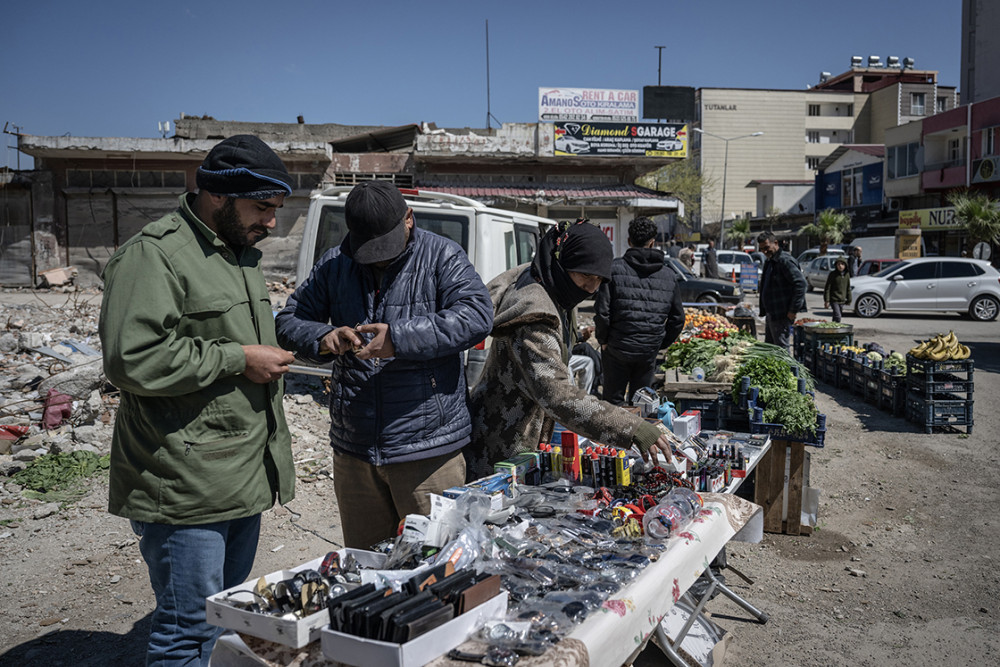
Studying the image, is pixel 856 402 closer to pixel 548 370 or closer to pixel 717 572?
pixel 717 572

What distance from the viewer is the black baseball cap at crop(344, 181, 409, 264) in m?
2.62

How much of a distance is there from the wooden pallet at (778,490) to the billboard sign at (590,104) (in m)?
27.7

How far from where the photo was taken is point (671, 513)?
255cm

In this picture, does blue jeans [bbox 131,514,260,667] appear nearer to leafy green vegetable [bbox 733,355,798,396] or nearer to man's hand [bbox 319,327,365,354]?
man's hand [bbox 319,327,365,354]

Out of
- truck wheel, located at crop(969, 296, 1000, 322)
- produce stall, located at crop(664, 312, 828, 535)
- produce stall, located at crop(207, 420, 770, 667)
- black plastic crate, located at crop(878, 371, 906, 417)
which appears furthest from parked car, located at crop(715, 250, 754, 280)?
produce stall, located at crop(207, 420, 770, 667)

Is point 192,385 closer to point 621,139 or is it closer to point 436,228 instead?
point 436,228

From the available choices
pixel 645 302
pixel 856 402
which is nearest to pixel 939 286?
pixel 856 402

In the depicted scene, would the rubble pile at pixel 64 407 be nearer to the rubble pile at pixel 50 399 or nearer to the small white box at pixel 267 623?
the rubble pile at pixel 50 399

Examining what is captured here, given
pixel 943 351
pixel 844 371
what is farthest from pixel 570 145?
pixel 943 351

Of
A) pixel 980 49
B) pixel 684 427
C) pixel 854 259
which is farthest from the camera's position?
pixel 980 49

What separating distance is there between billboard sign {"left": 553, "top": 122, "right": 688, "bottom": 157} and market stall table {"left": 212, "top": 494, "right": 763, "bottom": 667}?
1989 centimetres

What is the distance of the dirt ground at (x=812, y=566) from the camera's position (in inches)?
147

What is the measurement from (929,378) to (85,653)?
801 centimetres

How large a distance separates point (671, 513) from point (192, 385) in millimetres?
1651
